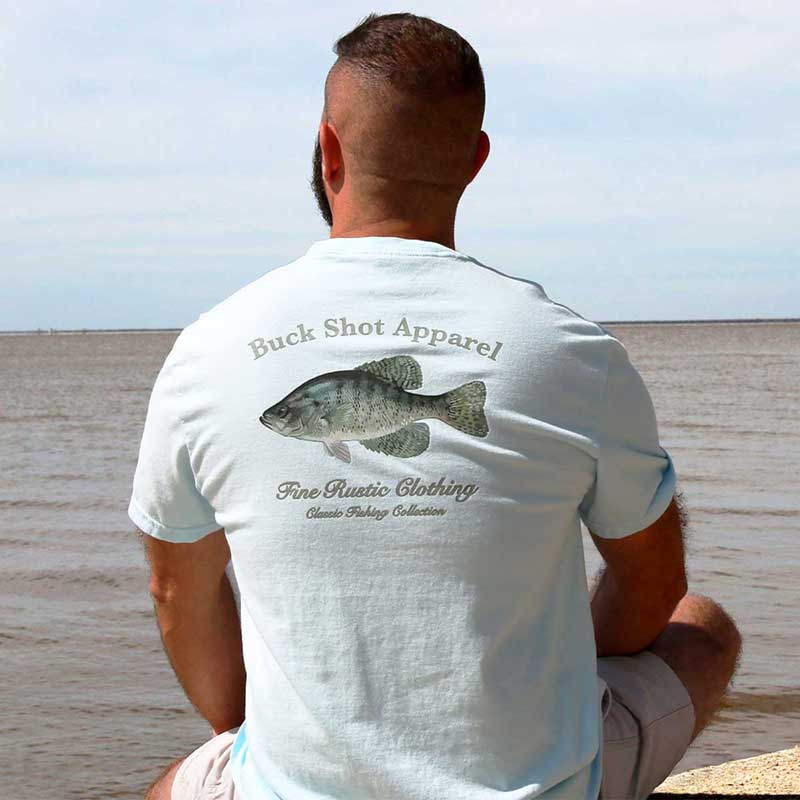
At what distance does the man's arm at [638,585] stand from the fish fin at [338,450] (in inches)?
20.7

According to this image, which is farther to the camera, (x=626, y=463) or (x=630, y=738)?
(x=630, y=738)

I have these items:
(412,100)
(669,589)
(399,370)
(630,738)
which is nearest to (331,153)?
(412,100)

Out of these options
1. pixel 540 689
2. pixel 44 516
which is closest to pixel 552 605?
pixel 540 689

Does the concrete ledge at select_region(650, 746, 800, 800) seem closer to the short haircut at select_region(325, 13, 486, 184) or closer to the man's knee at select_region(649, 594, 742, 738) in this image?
the man's knee at select_region(649, 594, 742, 738)

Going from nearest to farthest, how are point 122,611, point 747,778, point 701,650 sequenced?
1. point 701,650
2. point 747,778
3. point 122,611

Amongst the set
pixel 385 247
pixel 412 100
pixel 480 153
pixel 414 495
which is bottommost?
pixel 414 495

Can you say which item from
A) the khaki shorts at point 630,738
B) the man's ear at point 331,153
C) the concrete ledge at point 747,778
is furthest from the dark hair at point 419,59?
the concrete ledge at point 747,778

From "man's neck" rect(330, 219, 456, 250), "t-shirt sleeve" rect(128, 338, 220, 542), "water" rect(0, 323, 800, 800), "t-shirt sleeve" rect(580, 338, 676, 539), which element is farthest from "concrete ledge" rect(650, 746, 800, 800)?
"man's neck" rect(330, 219, 456, 250)

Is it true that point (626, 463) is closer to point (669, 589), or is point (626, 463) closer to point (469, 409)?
point (469, 409)

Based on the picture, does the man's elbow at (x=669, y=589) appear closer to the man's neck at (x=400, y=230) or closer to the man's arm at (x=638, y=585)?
the man's arm at (x=638, y=585)

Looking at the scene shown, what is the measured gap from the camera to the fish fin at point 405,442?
1.88 metres

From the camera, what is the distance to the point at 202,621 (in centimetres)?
240

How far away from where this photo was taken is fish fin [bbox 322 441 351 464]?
6.24 ft

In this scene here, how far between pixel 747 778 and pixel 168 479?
2722mm
